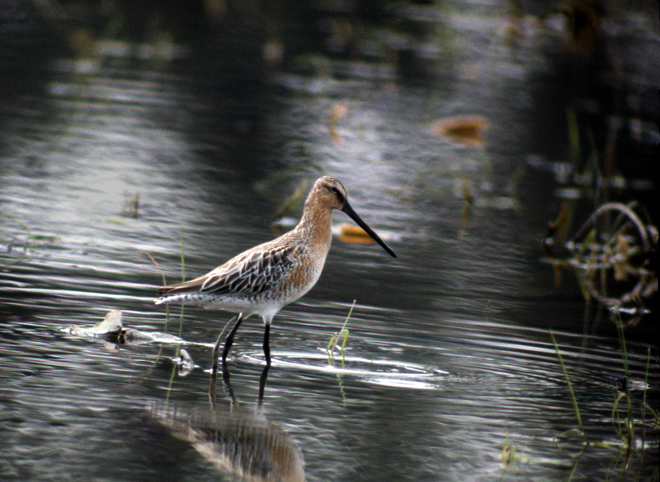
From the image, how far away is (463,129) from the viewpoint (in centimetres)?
1574

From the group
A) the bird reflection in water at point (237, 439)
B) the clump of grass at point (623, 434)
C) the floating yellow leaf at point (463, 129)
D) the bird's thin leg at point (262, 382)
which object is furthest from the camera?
the floating yellow leaf at point (463, 129)

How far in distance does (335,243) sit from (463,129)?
6.52m

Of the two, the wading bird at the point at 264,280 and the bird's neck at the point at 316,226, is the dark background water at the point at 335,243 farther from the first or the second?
the bird's neck at the point at 316,226

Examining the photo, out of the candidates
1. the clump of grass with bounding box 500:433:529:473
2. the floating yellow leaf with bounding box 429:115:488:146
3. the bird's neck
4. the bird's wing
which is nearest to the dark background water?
the clump of grass with bounding box 500:433:529:473

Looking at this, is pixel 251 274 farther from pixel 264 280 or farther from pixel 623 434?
pixel 623 434

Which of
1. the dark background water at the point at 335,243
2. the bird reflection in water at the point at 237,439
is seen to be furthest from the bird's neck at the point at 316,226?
the bird reflection in water at the point at 237,439

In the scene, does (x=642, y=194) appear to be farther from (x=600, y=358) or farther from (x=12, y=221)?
(x=12, y=221)

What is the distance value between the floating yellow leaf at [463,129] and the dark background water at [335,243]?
194 mm

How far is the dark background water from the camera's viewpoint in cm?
530

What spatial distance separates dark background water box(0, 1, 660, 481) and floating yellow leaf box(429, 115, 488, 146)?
0.19 m

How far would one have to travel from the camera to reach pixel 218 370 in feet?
20.3

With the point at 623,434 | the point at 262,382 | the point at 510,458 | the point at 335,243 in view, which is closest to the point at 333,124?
the point at 335,243

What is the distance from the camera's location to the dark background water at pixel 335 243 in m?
5.30

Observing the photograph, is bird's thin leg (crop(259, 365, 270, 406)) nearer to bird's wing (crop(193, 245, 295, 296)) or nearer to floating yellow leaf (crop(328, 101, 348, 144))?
bird's wing (crop(193, 245, 295, 296))
